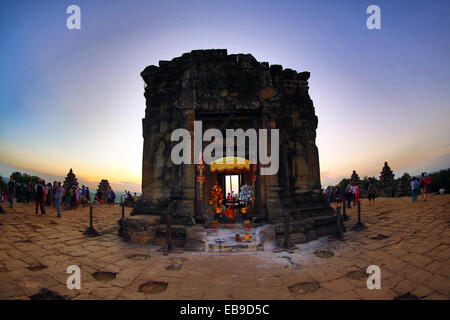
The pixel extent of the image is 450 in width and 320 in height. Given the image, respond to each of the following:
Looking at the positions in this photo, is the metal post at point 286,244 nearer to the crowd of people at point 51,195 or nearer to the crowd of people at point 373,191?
the crowd of people at point 373,191

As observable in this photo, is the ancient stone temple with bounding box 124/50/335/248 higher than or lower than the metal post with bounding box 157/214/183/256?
higher

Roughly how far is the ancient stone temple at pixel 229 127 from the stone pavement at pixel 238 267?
1537 mm

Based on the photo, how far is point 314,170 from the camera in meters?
10.9

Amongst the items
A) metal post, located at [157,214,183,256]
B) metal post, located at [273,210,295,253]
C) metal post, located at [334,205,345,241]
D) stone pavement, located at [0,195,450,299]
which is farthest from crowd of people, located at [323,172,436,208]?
metal post, located at [157,214,183,256]

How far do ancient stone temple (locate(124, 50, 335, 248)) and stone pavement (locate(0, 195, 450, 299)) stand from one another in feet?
5.04

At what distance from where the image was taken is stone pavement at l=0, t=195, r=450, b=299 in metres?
4.17

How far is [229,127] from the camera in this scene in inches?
403

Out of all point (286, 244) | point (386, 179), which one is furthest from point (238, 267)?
point (386, 179)

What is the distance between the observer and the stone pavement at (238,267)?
417cm

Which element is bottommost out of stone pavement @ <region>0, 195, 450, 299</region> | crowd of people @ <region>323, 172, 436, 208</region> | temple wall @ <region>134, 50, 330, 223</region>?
stone pavement @ <region>0, 195, 450, 299</region>

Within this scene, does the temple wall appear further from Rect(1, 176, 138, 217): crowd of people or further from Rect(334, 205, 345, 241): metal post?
Rect(1, 176, 138, 217): crowd of people
